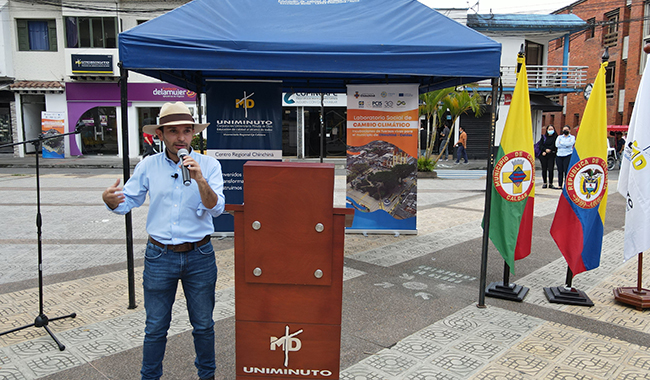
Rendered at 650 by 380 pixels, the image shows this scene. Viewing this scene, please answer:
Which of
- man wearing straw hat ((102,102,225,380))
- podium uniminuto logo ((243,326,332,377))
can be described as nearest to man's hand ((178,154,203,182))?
man wearing straw hat ((102,102,225,380))

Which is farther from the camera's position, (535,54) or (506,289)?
(535,54)

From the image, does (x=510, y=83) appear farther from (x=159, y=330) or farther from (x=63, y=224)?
(x=159, y=330)

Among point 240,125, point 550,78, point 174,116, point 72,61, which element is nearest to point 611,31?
point 550,78

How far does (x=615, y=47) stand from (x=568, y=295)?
31432 millimetres

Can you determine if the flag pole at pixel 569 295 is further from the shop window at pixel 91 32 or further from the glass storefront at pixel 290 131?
the shop window at pixel 91 32

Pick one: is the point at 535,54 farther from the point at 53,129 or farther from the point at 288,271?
the point at 288,271

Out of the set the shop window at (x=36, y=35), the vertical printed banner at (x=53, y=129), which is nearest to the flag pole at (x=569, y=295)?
the vertical printed banner at (x=53, y=129)

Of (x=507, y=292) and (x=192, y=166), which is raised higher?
(x=192, y=166)

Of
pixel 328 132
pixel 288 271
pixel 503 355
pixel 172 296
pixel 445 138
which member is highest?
pixel 328 132

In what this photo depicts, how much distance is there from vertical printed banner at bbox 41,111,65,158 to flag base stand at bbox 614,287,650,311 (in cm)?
2443

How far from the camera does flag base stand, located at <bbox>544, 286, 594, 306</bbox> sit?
187 inches

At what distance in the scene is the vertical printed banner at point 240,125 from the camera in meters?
6.78

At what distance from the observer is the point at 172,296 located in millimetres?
2883

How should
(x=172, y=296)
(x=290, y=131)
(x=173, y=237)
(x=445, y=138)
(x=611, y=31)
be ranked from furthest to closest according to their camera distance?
1. (x=611, y=31)
2. (x=290, y=131)
3. (x=445, y=138)
4. (x=172, y=296)
5. (x=173, y=237)
